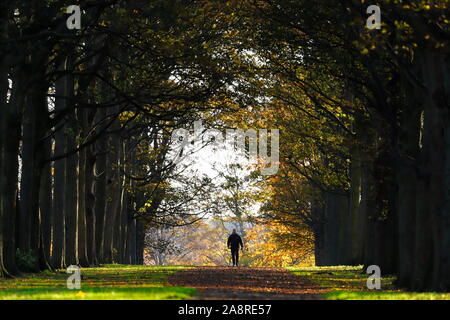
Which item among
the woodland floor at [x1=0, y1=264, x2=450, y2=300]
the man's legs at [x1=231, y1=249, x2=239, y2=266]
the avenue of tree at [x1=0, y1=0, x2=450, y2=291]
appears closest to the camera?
the woodland floor at [x1=0, y1=264, x2=450, y2=300]

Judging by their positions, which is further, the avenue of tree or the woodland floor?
the avenue of tree

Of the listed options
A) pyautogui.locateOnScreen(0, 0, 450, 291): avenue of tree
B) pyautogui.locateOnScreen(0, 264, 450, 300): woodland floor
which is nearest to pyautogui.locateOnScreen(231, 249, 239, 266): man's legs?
pyautogui.locateOnScreen(0, 0, 450, 291): avenue of tree

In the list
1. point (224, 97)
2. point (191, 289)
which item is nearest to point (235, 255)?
point (224, 97)

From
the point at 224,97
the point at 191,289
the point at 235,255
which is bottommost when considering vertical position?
the point at 191,289

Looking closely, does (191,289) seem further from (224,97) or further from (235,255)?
(235,255)

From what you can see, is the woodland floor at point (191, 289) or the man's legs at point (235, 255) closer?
the woodland floor at point (191, 289)

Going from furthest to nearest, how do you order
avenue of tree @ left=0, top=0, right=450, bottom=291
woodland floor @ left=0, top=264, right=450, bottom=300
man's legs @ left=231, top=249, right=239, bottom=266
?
man's legs @ left=231, top=249, right=239, bottom=266, avenue of tree @ left=0, top=0, right=450, bottom=291, woodland floor @ left=0, top=264, right=450, bottom=300

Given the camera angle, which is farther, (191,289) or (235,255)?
(235,255)

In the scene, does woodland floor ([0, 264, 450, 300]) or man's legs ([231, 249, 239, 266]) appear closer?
woodland floor ([0, 264, 450, 300])

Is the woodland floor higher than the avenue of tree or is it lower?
lower

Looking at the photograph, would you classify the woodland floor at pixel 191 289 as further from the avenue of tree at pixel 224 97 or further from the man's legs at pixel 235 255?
the man's legs at pixel 235 255

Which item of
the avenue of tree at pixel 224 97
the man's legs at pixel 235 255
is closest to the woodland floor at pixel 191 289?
the avenue of tree at pixel 224 97

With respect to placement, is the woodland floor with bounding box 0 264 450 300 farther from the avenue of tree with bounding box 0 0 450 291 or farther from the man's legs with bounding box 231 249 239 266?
the man's legs with bounding box 231 249 239 266
